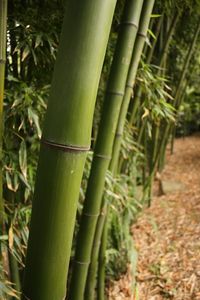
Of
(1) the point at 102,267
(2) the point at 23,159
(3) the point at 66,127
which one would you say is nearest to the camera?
(3) the point at 66,127

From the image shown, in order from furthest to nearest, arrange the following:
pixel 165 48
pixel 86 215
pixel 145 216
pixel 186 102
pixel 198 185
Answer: pixel 186 102, pixel 198 185, pixel 145 216, pixel 165 48, pixel 86 215

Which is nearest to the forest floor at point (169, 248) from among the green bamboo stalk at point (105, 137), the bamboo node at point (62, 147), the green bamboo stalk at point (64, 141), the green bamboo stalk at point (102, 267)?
the green bamboo stalk at point (102, 267)

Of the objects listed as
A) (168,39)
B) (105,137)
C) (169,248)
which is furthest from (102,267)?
(168,39)

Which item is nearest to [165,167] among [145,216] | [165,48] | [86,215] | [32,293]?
[145,216]

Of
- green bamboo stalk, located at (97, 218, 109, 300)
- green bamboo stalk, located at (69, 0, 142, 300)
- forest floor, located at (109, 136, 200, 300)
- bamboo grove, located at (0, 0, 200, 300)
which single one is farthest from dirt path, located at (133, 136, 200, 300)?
green bamboo stalk, located at (69, 0, 142, 300)

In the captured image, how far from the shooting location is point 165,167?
3.98m

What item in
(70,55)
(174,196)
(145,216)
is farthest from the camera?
(174,196)

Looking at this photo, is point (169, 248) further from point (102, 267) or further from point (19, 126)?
point (19, 126)

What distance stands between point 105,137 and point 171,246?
131 cm

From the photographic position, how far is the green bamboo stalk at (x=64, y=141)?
518 mm

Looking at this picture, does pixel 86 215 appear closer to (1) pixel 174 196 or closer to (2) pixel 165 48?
(2) pixel 165 48

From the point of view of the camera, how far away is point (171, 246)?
76.7 inches

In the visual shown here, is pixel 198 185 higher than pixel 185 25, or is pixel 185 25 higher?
pixel 185 25

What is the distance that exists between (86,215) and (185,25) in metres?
1.74
